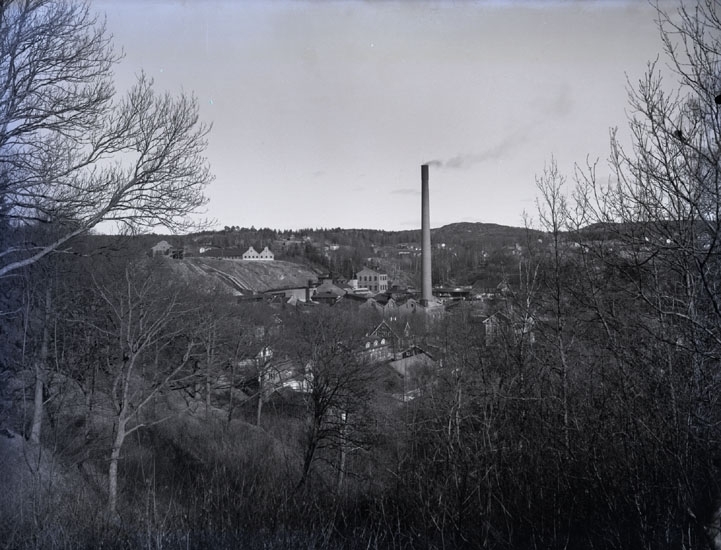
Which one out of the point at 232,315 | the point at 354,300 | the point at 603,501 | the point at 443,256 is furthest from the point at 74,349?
the point at 443,256

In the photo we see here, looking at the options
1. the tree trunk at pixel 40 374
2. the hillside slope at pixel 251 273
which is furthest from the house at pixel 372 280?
the tree trunk at pixel 40 374

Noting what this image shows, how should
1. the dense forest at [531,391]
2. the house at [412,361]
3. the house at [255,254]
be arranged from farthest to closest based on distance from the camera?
the house at [255,254] → the house at [412,361] → the dense forest at [531,391]

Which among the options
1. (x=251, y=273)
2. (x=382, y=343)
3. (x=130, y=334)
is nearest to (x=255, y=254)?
(x=251, y=273)

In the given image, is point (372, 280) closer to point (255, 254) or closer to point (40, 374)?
point (255, 254)

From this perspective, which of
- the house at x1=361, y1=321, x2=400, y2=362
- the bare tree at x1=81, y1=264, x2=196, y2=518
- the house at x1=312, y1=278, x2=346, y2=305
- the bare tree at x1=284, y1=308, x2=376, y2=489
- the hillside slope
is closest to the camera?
the bare tree at x1=81, y1=264, x2=196, y2=518

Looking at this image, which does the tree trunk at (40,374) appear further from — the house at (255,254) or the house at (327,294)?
the house at (255,254)

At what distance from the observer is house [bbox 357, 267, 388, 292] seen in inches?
2771

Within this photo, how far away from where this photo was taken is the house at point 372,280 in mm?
70375

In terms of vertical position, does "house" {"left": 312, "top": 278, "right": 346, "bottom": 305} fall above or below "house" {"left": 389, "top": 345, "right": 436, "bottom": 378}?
above

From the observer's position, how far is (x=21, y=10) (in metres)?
5.09

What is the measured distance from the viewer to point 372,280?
7062 centimetres

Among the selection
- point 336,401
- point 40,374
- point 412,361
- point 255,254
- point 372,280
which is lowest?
point 412,361

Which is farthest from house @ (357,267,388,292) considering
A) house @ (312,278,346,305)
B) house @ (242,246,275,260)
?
house @ (242,246,275,260)

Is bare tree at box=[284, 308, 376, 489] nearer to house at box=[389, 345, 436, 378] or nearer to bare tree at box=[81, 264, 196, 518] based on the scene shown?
bare tree at box=[81, 264, 196, 518]
